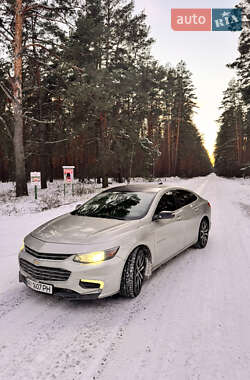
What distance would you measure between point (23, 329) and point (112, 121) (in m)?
18.2

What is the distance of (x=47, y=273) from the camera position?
3.13 meters

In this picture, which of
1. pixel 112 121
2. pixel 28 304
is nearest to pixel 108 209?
pixel 28 304

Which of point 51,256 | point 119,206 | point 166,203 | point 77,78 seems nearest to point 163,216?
point 166,203

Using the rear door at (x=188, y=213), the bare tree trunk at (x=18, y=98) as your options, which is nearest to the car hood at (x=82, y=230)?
the rear door at (x=188, y=213)

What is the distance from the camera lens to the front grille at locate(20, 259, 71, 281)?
10.0ft

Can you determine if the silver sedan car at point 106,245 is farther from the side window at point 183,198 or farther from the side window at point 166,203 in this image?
the side window at point 183,198

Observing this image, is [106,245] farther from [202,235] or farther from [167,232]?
[202,235]

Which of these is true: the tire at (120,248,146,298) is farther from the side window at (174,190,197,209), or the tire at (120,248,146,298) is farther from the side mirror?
the side window at (174,190,197,209)

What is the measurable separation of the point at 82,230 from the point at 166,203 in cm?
179

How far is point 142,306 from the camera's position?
333 cm

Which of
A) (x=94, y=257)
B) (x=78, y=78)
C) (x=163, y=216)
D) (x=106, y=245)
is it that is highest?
(x=78, y=78)

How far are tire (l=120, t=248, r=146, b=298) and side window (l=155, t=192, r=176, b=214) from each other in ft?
3.16

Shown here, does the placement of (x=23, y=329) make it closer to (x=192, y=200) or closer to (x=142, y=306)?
(x=142, y=306)

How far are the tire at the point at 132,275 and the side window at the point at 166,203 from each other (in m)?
0.96
